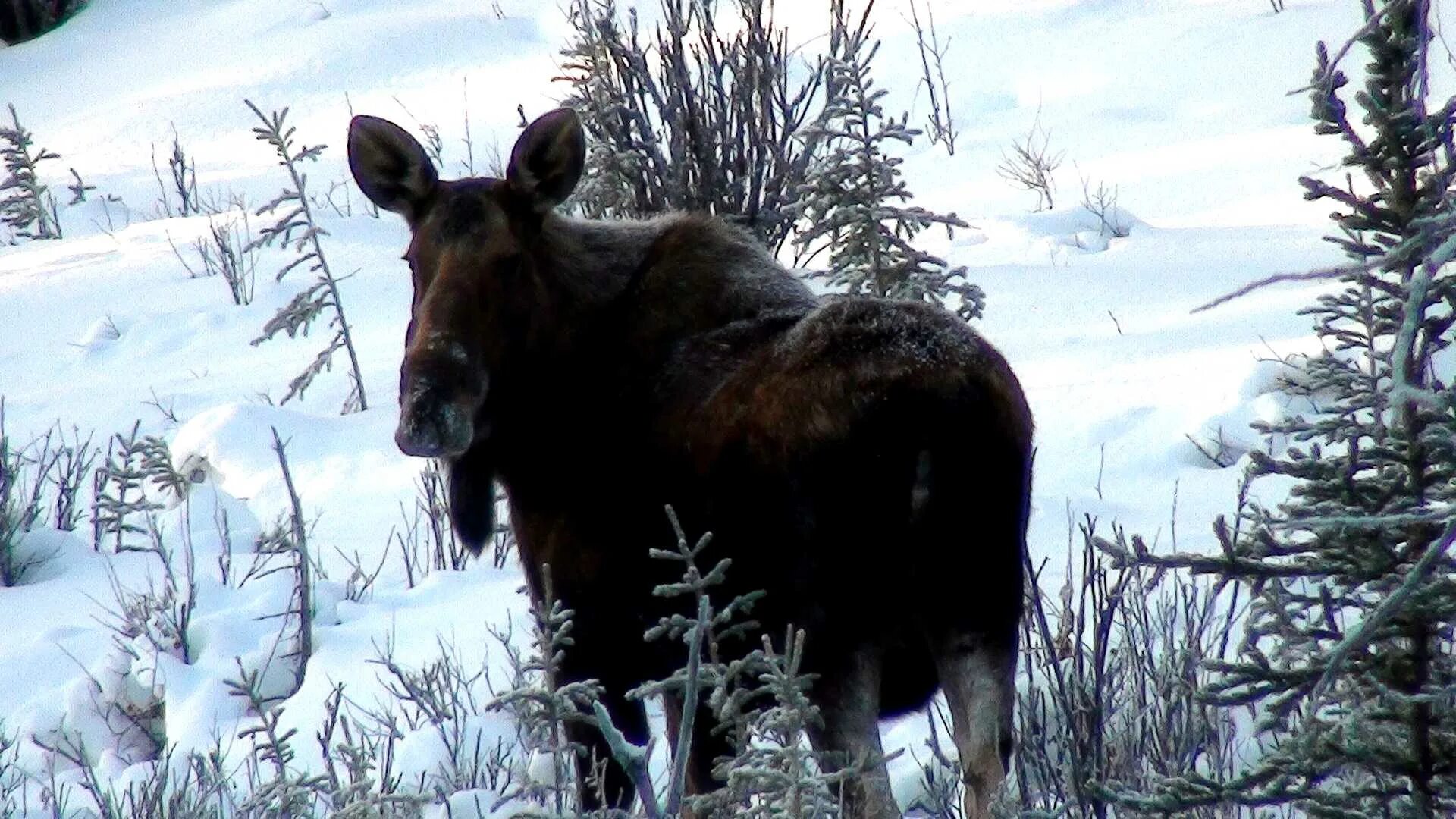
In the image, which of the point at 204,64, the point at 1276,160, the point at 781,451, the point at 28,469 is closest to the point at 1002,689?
the point at 781,451

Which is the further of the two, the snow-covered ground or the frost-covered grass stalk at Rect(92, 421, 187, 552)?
the frost-covered grass stalk at Rect(92, 421, 187, 552)

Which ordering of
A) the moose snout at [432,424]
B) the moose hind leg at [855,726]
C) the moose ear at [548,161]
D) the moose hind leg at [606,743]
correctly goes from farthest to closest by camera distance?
the moose ear at [548,161]
the moose hind leg at [606,743]
the moose snout at [432,424]
the moose hind leg at [855,726]

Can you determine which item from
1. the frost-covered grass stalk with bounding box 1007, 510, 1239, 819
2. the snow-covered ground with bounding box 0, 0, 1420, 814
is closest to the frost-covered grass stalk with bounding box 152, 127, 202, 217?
the snow-covered ground with bounding box 0, 0, 1420, 814

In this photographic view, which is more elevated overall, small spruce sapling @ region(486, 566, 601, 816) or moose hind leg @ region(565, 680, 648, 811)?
small spruce sapling @ region(486, 566, 601, 816)

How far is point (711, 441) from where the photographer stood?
395cm

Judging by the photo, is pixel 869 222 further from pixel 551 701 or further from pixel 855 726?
pixel 551 701

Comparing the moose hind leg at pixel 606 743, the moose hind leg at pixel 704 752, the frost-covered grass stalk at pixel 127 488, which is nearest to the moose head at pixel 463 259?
the moose hind leg at pixel 606 743

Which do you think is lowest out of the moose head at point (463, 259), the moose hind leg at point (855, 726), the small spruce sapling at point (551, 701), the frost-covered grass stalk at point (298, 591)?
the frost-covered grass stalk at point (298, 591)

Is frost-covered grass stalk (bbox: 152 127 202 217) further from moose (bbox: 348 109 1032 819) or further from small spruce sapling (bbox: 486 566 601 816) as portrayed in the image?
small spruce sapling (bbox: 486 566 601 816)

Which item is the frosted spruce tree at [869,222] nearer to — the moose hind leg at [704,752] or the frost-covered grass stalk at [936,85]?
the moose hind leg at [704,752]

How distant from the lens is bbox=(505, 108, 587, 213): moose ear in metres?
4.62

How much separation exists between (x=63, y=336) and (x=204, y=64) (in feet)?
27.0

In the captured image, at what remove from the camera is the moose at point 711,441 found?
370 centimetres

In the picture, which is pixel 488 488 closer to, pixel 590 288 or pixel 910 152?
pixel 590 288
